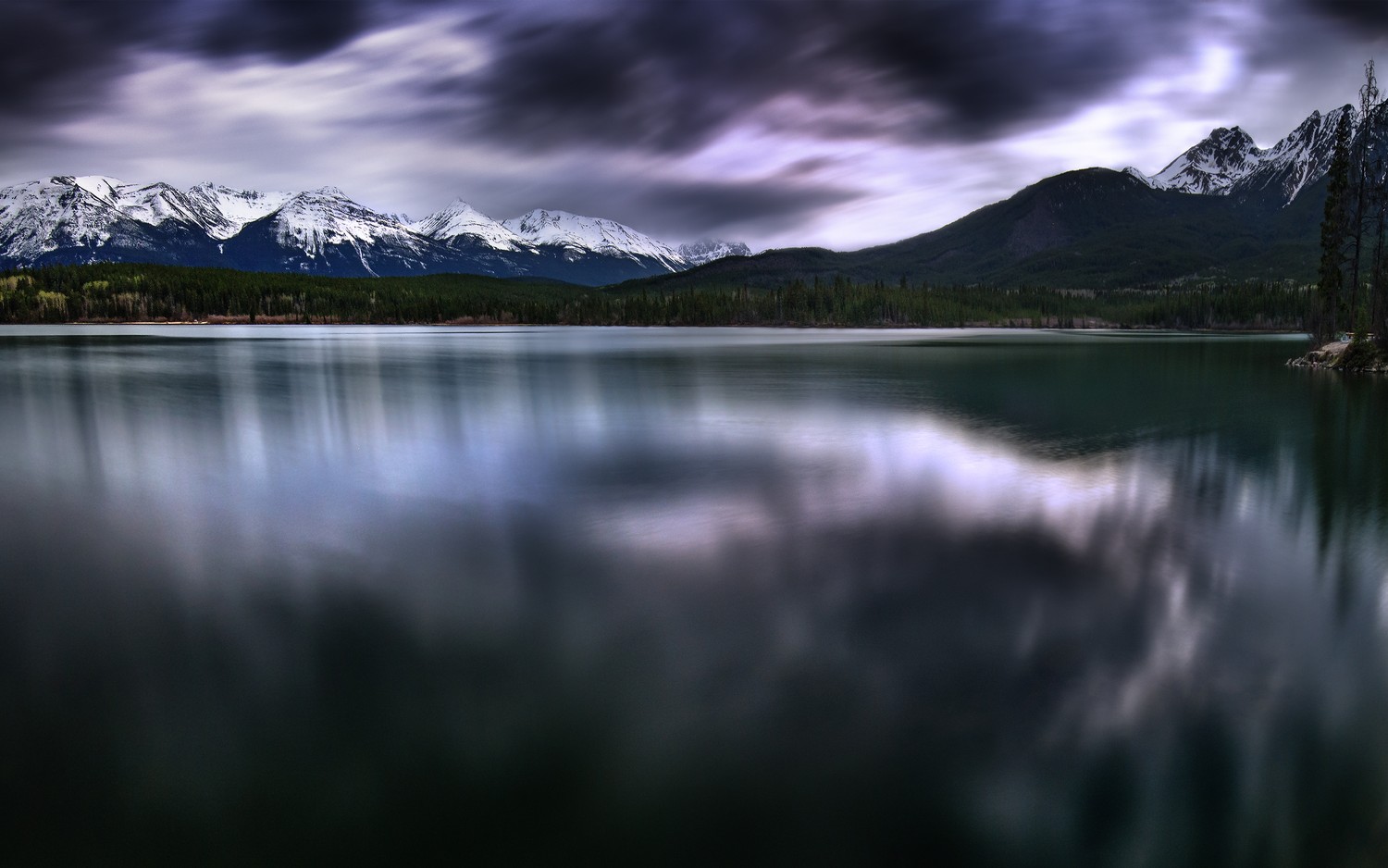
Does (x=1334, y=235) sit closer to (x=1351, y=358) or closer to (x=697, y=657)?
(x=1351, y=358)

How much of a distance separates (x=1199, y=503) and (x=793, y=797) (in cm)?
1485

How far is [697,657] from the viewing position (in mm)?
8898

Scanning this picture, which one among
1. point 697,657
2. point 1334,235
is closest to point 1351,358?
point 1334,235

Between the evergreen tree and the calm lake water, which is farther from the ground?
the evergreen tree

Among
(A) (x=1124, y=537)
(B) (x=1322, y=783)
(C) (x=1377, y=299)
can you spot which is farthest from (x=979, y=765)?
(C) (x=1377, y=299)

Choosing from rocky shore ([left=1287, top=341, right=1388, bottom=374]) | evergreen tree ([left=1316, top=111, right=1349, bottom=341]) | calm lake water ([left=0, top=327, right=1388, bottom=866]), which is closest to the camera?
calm lake water ([left=0, top=327, right=1388, bottom=866])

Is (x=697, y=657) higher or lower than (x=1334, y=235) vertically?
lower

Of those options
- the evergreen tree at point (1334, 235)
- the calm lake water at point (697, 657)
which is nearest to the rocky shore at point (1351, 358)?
the evergreen tree at point (1334, 235)

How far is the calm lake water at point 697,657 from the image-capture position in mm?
6148

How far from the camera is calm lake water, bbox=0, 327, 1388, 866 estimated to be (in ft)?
20.2

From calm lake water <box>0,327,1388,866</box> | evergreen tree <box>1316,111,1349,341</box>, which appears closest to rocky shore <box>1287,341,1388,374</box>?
evergreen tree <box>1316,111,1349,341</box>

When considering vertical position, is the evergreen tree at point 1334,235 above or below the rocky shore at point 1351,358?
above

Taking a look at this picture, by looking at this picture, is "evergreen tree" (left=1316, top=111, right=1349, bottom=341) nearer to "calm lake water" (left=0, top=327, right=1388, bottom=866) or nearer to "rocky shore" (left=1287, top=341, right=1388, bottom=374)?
"rocky shore" (left=1287, top=341, right=1388, bottom=374)

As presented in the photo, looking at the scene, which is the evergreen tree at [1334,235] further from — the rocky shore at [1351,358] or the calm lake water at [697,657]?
the calm lake water at [697,657]
